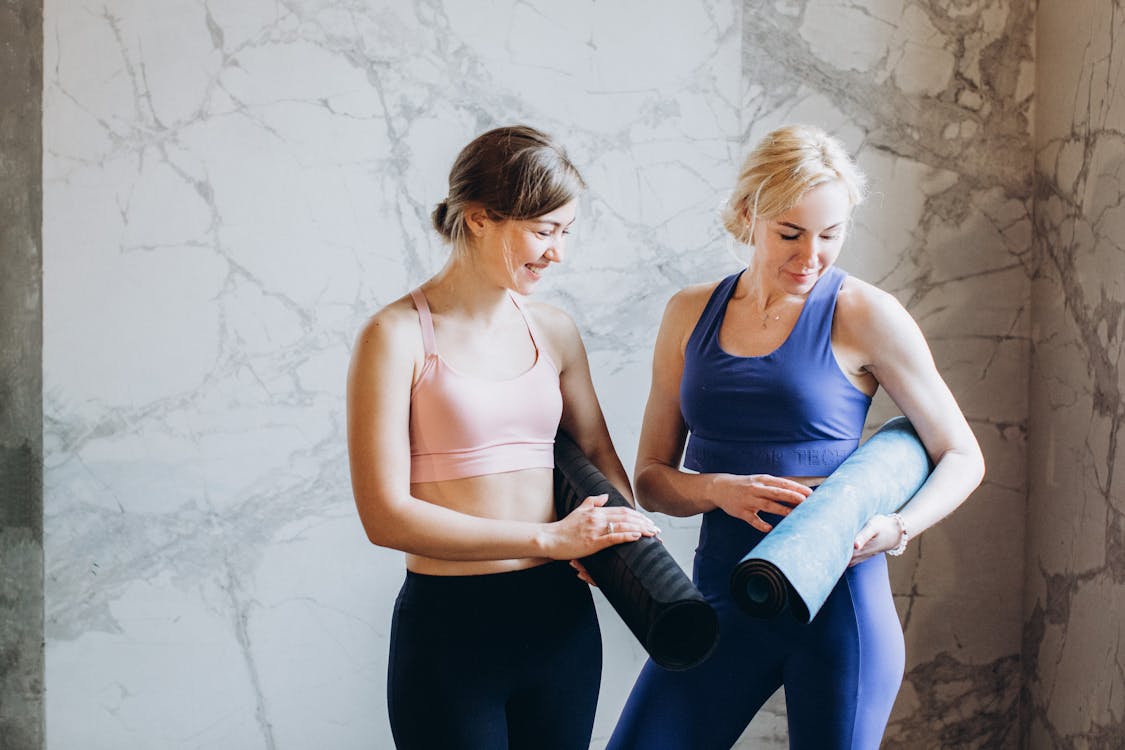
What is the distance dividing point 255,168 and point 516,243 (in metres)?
1.06

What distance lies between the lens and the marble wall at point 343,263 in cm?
220

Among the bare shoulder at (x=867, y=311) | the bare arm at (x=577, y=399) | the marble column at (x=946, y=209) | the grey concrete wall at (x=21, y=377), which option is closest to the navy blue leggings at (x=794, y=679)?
the bare arm at (x=577, y=399)

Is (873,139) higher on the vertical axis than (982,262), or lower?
higher

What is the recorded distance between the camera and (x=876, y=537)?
1.40 meters

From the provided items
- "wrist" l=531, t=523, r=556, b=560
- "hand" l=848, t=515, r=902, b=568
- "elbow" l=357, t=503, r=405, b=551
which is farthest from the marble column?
"elbow" l=357, t=503, r=405, b=551

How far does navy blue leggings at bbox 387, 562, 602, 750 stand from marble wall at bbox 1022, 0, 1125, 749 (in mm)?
1217

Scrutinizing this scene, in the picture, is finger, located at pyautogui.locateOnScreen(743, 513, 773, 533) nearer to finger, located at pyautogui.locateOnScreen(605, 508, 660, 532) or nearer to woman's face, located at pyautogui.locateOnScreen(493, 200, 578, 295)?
finger, located at pyautogui.locateOnScreen(605, 508, 660, 532)

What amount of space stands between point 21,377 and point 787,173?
1.65 meters

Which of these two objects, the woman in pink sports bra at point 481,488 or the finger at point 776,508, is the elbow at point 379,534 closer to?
the woman in pink sports bra at point 481,488

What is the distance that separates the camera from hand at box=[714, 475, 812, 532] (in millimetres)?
Result: 1436

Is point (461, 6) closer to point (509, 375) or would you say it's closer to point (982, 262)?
point (509, 375)

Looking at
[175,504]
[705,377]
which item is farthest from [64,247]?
[705,377]

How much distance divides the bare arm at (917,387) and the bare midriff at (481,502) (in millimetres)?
526

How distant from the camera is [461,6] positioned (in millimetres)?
2285
